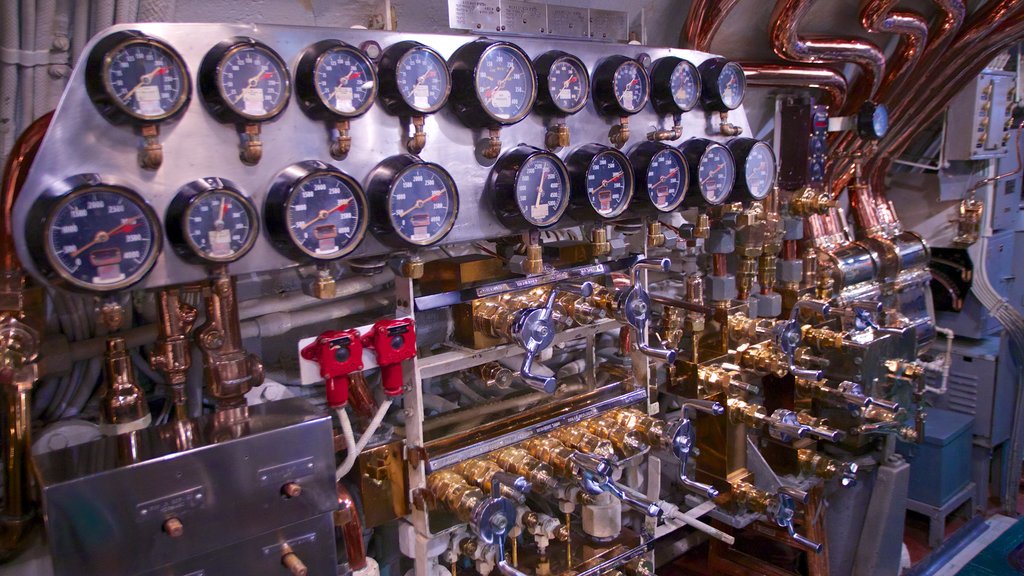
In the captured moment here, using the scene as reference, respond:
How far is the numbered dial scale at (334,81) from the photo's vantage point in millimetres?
1231

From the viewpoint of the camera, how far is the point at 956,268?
294cm

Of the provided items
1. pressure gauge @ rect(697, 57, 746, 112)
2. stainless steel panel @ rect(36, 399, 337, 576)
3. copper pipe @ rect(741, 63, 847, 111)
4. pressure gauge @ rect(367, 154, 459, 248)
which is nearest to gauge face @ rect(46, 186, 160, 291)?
stainless steel panel @ rect(36, 399, 337, 576)

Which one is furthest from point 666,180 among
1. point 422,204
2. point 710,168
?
point 422,204

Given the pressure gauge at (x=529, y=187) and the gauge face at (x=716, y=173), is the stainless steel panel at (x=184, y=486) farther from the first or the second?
the gauge face at (x=716, y=173)

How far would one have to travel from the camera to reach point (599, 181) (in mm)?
1606

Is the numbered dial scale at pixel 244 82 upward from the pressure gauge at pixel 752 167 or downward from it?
upward

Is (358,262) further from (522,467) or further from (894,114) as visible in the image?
(894,114)

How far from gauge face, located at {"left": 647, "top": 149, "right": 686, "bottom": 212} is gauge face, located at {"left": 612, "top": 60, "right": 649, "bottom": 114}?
124 mm

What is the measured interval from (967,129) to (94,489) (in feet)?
9.64

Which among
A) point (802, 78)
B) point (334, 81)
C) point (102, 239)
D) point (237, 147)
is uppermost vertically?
point (802, 78)

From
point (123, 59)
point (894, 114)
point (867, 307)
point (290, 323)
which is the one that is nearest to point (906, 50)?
point (894, 114)

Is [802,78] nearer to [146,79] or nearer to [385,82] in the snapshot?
[385,82]

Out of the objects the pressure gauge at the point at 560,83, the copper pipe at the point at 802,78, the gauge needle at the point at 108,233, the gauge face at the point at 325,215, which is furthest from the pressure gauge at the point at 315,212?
the copper pipe at the point at 802,78

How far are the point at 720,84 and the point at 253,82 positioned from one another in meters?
1.14
